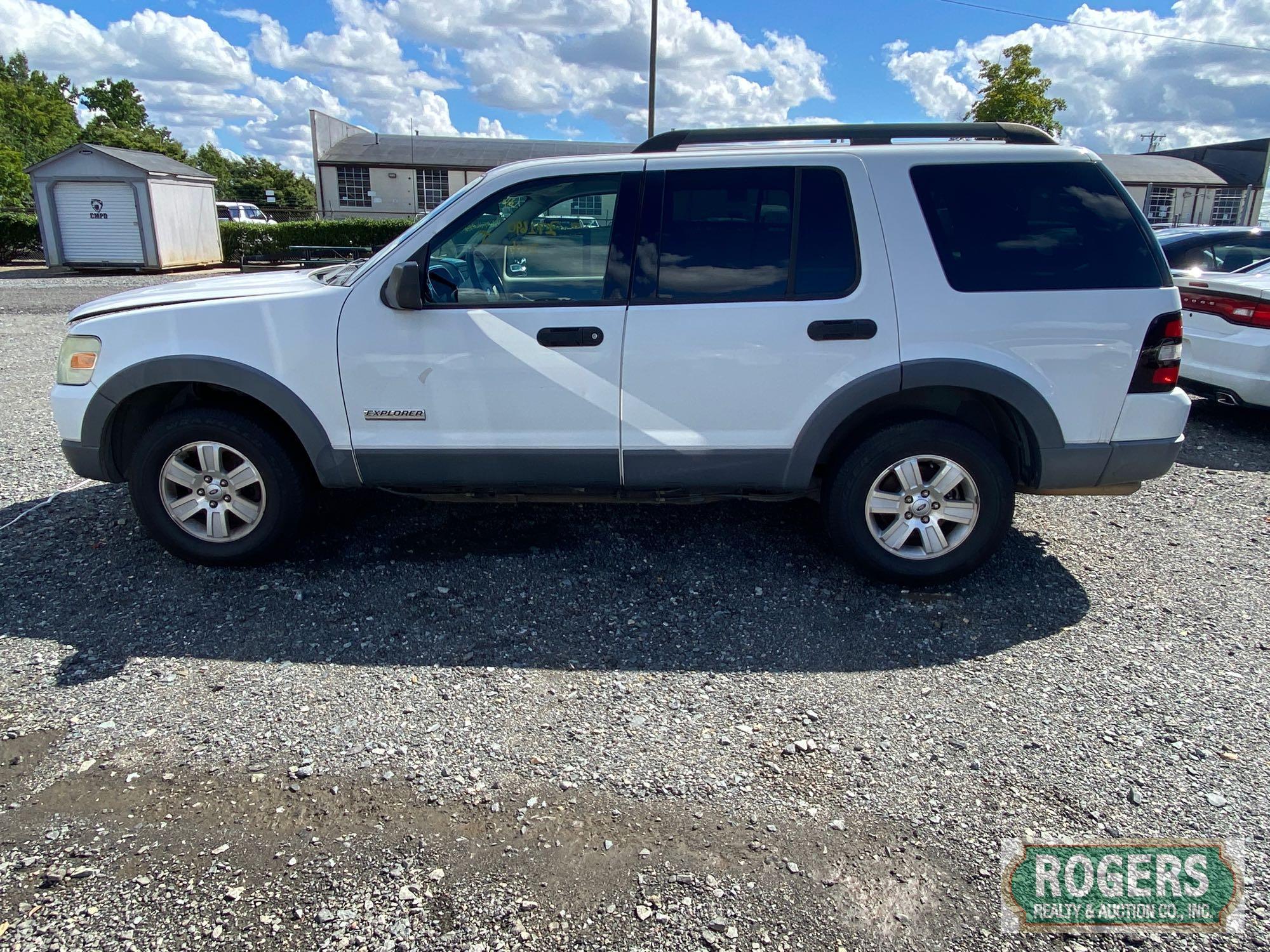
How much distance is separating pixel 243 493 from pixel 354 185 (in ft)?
145

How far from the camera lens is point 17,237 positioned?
25.8 meters

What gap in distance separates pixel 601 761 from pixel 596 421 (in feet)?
5.28

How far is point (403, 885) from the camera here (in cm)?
229

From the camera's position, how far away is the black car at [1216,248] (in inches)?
305

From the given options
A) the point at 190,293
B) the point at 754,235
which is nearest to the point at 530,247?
the point at 754,235

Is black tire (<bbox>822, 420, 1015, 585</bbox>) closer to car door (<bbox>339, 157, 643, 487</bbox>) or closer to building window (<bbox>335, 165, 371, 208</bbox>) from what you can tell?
car door (<bbox>339, 157, 643, 487</bbox>)

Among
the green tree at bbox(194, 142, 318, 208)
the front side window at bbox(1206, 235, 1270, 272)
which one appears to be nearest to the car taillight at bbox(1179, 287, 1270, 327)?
the front side window at bbox(1206, 235, 1270, 272)

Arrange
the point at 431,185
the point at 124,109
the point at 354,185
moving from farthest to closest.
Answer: the point at 124,109
the point at 431,185
the point at 354,185

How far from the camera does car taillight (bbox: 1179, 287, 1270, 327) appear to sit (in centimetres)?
640

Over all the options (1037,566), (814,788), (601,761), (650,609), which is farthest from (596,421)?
(1037,566)

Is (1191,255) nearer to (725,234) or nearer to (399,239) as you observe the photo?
(725,234)

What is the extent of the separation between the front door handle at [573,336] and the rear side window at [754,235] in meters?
0.33

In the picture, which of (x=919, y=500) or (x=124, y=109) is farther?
(x=124, y=109)

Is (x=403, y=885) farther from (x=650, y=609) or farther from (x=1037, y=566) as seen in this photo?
(x=1037, y=566)
